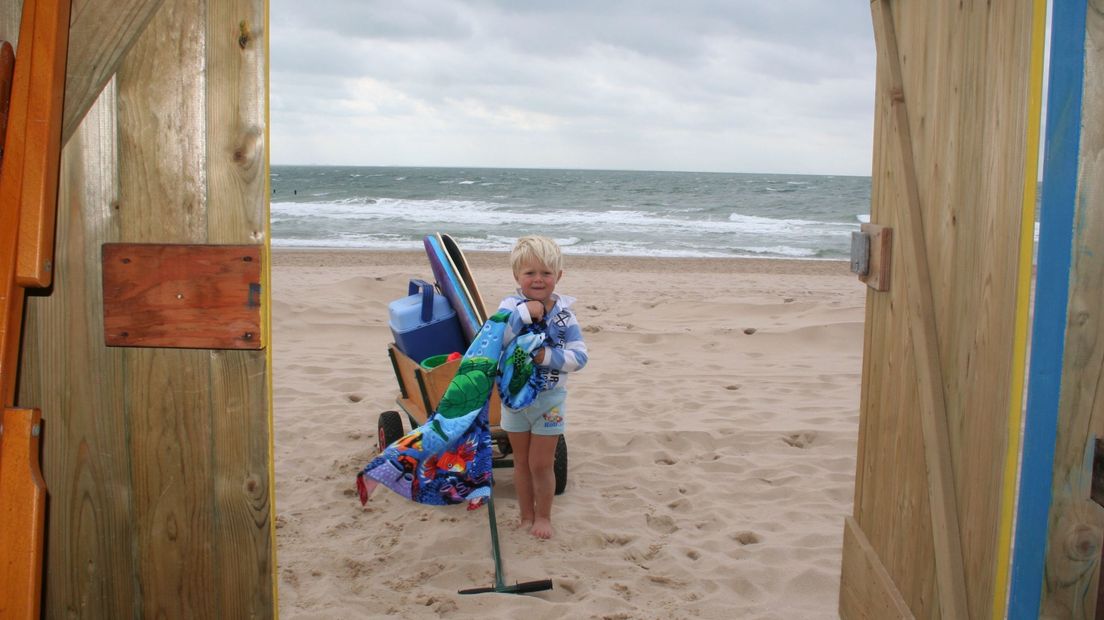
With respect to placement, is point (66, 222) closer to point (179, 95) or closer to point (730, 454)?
point (179, 95)

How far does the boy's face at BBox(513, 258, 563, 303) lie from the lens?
3631mm

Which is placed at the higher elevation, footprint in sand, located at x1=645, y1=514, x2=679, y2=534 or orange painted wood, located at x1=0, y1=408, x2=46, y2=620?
orange painted wood, located at x1=0, y1=408, x2=46, y2=620

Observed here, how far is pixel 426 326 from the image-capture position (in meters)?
4.51

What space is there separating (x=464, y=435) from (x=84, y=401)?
4.71 feet

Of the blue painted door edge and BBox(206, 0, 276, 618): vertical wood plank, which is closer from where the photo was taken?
the blue painted door edge

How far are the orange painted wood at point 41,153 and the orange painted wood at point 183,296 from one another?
0.51m

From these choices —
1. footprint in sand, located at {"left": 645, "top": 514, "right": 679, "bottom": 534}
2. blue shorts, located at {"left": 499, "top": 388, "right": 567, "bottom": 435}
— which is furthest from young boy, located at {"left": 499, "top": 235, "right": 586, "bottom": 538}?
footprint in sand, located at {"left": 645, "top": 514, "right": 679, "bottom": 534}

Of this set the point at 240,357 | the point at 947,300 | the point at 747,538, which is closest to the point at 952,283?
the point at 947,300

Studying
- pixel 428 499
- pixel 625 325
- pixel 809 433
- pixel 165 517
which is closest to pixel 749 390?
pixel 809 433

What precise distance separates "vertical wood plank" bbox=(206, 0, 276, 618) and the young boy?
1.46m

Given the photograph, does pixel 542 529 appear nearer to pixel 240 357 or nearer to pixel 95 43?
pixel 240 357

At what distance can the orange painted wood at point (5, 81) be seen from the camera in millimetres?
1526

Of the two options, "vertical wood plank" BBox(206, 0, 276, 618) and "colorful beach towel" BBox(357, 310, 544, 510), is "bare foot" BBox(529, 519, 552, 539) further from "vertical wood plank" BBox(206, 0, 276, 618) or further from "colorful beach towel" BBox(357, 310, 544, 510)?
A: "vertical wood plank" BBox(206, 0, 276, 618)

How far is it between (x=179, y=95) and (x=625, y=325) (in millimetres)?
7633
